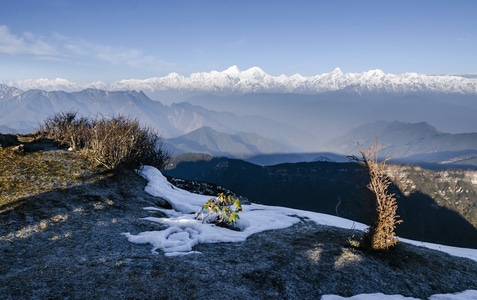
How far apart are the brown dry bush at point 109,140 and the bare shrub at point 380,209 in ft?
39.6

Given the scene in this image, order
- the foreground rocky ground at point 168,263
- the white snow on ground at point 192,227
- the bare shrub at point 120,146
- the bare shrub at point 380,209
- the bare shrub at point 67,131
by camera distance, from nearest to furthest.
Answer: the foreground rocky ground at point 168,263
the white snow on ground at point 192,227
the bare shrub at point 380,209
the bare shrub at point 120,146
the bare shrub at point 67,131

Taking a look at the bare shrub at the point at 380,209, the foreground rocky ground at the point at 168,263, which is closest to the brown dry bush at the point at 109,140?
the foreground rocky ground at the point at 168,263

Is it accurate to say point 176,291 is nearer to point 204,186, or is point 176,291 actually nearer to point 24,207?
point 24,207

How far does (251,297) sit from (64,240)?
601cm

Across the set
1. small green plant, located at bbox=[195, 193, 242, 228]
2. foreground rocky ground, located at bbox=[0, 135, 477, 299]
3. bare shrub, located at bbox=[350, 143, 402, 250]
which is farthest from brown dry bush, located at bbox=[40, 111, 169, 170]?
bare shrub, located at bbox=[350, 143, 402, 250]

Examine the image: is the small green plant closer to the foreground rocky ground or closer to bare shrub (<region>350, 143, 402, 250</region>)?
the foreground rocky ground

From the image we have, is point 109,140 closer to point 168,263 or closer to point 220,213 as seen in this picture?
point 220,213

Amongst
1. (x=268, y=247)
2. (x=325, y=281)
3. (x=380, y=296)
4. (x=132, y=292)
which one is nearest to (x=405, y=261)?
(x=380, y=296)

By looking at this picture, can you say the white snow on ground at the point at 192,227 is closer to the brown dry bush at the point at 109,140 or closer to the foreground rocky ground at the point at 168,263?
the foreground rocky ground at the point at 168,263

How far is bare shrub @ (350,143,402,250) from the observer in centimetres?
988

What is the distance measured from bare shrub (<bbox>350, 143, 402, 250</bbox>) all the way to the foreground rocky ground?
478 millimetres

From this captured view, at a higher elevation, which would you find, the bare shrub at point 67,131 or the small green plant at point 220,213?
the bare shrub at point 67,131

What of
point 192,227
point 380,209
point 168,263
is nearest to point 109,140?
point 192,227

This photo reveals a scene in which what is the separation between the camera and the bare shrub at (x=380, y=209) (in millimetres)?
9883
